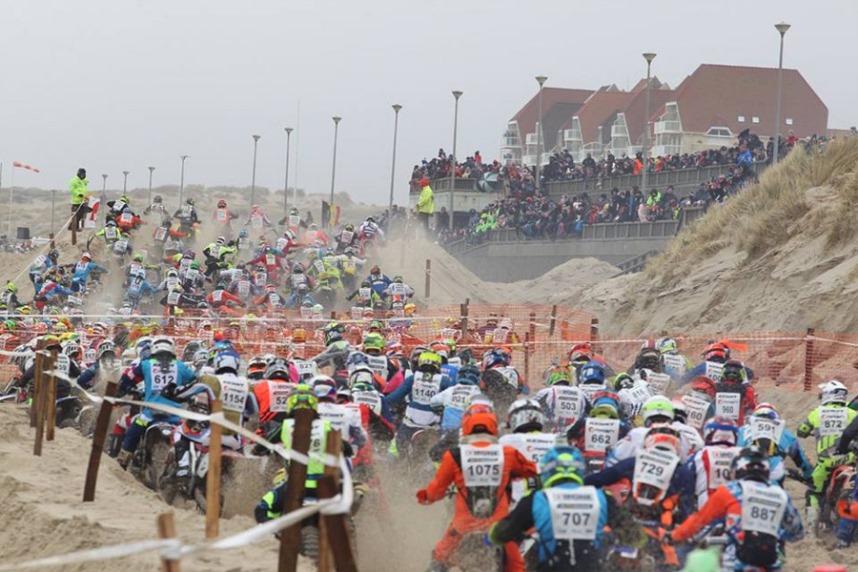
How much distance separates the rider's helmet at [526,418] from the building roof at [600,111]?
109 metres

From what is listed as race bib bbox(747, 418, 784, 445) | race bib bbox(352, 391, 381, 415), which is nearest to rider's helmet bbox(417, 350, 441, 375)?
race bib bbox(352, 391, 381, 415)

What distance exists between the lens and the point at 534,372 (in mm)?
29531

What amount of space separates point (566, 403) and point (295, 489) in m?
6.12

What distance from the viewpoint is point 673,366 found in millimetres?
21188

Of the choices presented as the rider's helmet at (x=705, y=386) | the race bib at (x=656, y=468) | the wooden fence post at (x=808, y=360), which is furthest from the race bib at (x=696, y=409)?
the wooden fence post at (x=808, y=360)

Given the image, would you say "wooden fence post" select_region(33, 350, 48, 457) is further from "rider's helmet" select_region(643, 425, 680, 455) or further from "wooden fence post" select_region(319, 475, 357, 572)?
"wooden fence post" select_region(319, 475, 357, 572)

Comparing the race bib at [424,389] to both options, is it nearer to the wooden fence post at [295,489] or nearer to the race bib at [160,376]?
the race bib at [160,376]

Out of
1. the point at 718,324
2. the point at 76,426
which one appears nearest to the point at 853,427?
the point at 76,426

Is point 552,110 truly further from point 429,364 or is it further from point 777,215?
point 429,364

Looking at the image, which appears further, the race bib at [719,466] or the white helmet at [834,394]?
the white helmet at [834,394]

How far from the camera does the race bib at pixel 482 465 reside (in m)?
11.6

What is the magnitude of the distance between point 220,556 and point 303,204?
145122mm

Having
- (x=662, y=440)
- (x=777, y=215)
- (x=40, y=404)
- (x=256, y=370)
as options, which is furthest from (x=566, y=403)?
(x=777, y=215)

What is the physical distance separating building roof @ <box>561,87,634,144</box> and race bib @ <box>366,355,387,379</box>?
4043 inches
